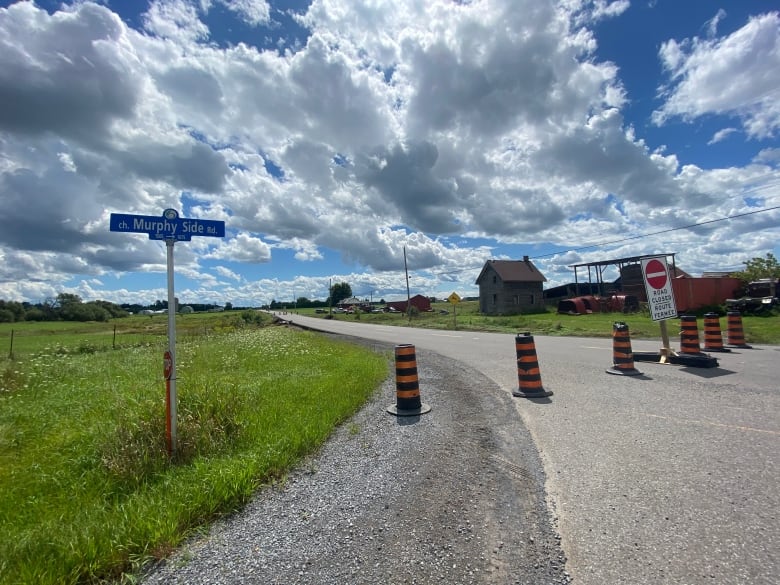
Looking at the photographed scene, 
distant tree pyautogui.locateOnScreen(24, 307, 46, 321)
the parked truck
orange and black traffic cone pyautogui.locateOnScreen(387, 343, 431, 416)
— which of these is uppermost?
distant tree pyautogui.locateOnScreen(24, 307, 46, 321)

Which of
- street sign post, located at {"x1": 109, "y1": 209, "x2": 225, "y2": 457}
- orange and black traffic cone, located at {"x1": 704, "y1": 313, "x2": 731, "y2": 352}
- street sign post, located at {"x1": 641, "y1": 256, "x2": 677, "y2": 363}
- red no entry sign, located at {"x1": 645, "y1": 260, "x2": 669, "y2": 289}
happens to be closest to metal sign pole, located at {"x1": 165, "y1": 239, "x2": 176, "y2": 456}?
street sign post, located at {"x1": 109, "y1": 209, "x2": 225, "y2": 457}

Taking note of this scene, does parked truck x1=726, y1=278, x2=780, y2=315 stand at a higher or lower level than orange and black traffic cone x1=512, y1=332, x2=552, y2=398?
higher

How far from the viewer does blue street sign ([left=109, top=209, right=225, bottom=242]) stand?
466 cm

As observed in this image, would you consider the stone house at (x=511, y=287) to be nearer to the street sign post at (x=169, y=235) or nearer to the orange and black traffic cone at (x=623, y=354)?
the orange and black traffic cone at (x=623, y=354)

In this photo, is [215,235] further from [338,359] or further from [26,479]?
[338,359]

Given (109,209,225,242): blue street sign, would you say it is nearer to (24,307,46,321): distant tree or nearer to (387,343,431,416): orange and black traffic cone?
(387,343,431,416): orange and black traffic cone

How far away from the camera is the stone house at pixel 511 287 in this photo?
51.4 m

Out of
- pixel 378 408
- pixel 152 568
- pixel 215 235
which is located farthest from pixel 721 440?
pixel 215 235

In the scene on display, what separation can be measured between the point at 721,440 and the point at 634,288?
144ft

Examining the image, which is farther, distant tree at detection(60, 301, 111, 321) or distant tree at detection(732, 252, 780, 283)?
distant tree at detection(60, 301, 111, 321)

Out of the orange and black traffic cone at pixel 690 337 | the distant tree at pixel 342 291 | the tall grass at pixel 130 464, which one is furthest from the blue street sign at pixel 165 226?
the distant tree at pixel 342 291

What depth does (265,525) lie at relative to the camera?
333cm

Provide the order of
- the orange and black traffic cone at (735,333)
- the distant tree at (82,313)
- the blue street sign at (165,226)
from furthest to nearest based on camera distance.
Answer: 1. the distant tree at (82,313)
2. the orange and black traffic cone at (735,333)
3. the blue street sign at (165,226)

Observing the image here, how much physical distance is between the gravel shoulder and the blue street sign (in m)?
2.88
